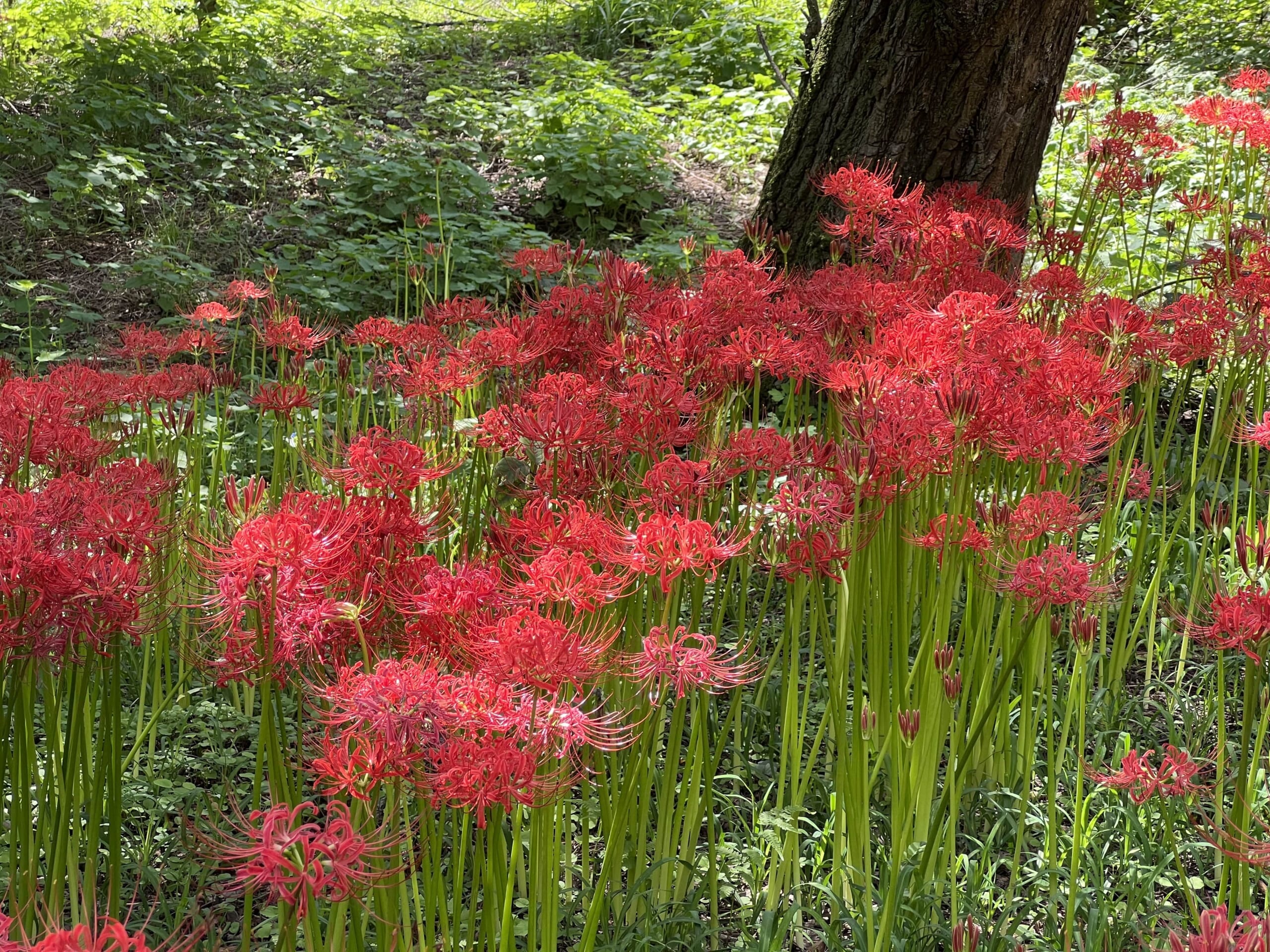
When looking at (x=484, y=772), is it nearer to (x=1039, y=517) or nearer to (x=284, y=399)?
(x=1039, y=517)

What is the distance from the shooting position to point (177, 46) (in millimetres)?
10227

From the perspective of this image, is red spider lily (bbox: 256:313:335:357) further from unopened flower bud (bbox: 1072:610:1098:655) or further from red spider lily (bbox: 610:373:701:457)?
unopened flower bud (bbox: 1072:610:1098:655)

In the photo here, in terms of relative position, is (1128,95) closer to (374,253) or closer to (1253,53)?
(1253,53)

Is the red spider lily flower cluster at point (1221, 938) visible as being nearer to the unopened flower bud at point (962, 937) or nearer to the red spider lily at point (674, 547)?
the unopened flower bud at point (962, 937)

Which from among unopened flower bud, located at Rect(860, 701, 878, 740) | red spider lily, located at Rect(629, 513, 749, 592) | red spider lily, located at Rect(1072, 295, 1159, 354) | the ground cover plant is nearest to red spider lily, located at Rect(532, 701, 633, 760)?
the ground cover plant

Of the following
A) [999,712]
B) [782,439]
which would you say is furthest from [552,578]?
[999,712]

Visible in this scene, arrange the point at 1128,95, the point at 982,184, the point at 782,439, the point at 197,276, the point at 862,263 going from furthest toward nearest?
the point at 1128,95
the point at 197,276
the point at 982,184
the point at 862,263
the point at 782,439

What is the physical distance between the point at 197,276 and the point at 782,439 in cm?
520

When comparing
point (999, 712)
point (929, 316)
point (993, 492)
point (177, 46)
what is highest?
point (177, 46)

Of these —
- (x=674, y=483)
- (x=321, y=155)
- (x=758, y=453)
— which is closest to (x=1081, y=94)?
(x=758, y=453)

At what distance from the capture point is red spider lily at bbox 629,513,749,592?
58.6 inches

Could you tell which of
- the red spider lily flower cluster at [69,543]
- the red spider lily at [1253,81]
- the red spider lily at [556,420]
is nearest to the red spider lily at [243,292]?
the red spider lily flower cluster at [69,543]

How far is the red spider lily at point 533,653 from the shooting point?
1264 mm

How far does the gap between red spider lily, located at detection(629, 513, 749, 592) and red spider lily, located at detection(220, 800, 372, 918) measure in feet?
1.67
